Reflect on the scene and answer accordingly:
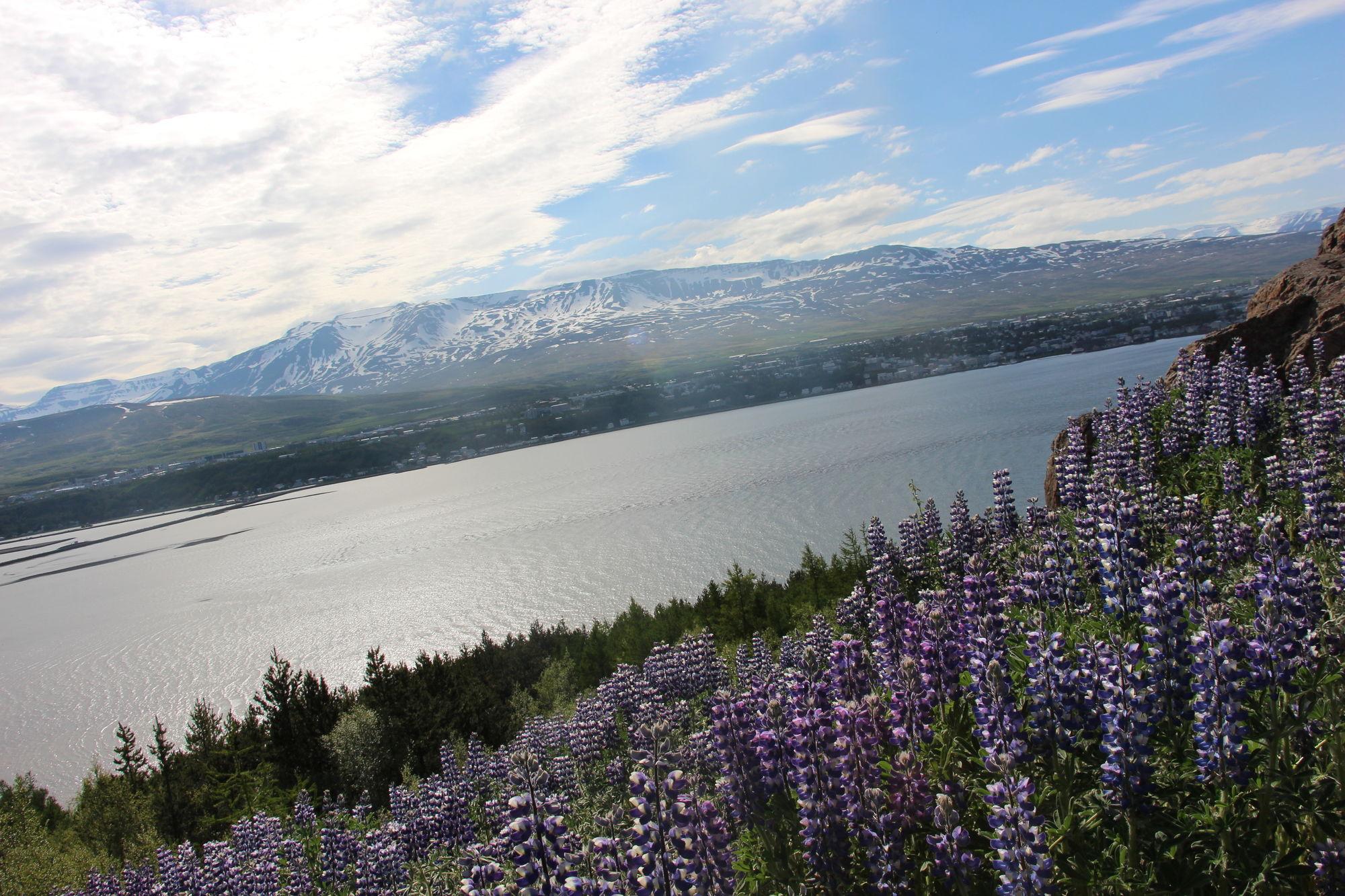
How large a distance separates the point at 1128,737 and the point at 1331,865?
3.52 ft

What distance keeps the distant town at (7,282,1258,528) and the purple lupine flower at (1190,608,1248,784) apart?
153 meters

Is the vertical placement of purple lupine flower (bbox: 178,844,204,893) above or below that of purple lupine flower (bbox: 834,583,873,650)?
below

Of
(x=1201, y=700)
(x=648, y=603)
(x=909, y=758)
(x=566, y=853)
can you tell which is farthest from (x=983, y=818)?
(x=648, y=603)

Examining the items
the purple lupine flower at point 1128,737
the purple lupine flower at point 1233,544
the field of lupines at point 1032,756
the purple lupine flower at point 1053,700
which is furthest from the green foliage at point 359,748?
the purple lupine flower at point 1128,737

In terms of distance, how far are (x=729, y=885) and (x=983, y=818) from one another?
1820 mm

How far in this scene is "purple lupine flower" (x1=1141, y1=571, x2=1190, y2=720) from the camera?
4.41 m

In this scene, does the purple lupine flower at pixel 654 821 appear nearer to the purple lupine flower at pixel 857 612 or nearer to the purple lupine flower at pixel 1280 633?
the purple lupine flower at pixel 1280 633

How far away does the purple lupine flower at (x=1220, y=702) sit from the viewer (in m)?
3.99

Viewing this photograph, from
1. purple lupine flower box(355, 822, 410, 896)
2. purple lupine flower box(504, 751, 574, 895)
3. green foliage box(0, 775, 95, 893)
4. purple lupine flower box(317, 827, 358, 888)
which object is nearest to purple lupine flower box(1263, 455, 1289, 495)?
purple lupine flower box(504, 751, 574, 895)

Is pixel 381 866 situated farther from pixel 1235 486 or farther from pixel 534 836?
pixel 1235 486

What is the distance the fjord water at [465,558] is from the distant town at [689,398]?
42055 millimetres

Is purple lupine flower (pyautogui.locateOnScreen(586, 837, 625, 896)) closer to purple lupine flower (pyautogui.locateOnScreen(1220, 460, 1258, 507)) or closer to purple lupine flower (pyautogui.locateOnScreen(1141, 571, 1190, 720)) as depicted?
purple lupine flower (pyautogui.locateOnScreen(1141, 571, 1190, 720))

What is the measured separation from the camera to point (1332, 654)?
14.9ft

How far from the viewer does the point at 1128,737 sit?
398 centimetres
